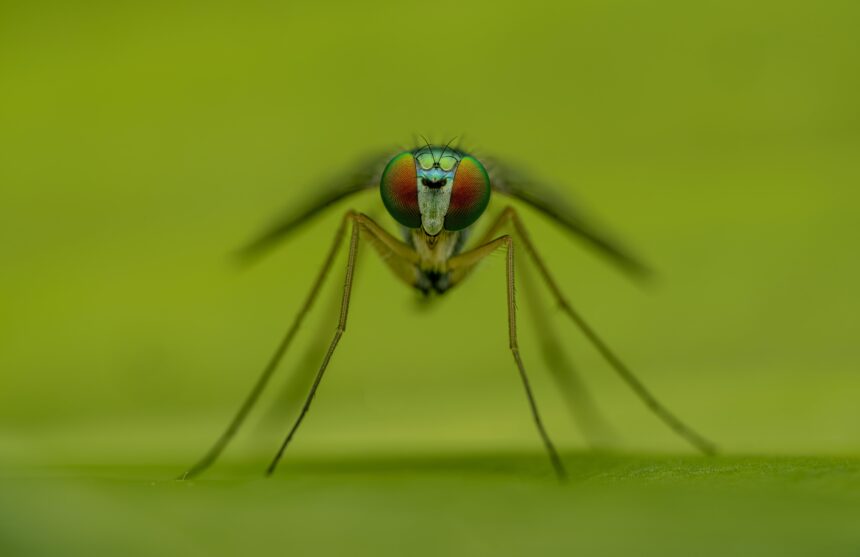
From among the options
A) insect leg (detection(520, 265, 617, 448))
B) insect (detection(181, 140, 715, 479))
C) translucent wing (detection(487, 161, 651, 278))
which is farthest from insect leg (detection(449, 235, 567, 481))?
insect leg (detection(520, 265, 617, 448))

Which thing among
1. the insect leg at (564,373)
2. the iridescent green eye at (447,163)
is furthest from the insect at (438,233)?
the insect leg at (564,373)

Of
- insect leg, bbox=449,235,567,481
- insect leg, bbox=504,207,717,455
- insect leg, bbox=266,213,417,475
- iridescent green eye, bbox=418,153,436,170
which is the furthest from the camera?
insect leg, bbox=504,207,717,455

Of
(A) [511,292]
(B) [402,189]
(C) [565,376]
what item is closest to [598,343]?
(C) [565,376]

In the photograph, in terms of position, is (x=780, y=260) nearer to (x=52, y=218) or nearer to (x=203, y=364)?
(x=203, y=364)

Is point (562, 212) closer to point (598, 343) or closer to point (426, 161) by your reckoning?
A: point (426, 161)

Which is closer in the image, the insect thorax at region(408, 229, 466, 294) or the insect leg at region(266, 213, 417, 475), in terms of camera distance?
the insect leg at region(266, 213, 417, 475)

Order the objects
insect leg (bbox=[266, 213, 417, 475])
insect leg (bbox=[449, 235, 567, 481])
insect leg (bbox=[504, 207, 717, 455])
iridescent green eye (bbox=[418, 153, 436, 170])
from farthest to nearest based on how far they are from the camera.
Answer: insect leg (bbox=[504, 207, 717, 455]) → iridescent green eye (bbox=[418, 153, 436, 170]) → insect leg (bbox=[266, 213, 417, 475]) → insect leg (bbox=[449, 235, 567, 481])

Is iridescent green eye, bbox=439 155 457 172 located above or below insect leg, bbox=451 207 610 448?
above

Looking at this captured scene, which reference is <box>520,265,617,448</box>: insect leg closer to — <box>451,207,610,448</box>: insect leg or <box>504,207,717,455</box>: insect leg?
<box>451,207,610,448</box>: insect leg

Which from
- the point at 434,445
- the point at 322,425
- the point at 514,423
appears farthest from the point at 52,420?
the point at 514,423
